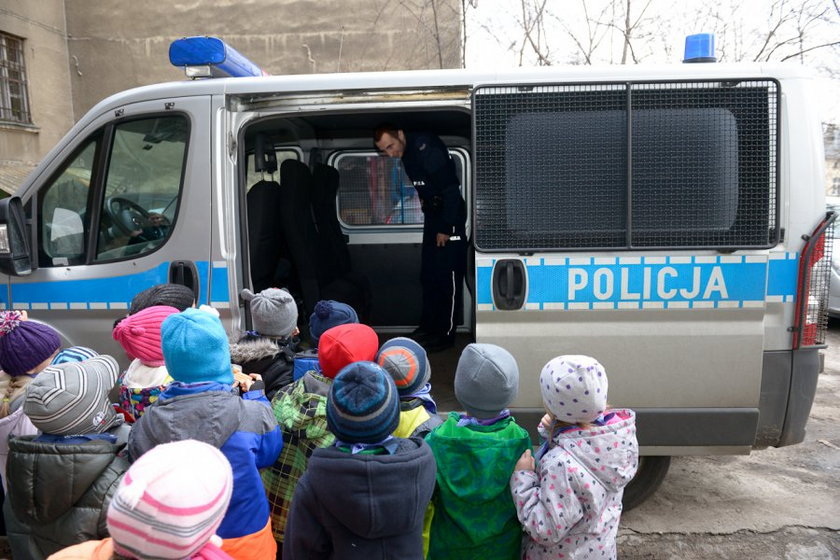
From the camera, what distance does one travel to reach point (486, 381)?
1.96 m

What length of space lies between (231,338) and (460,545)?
1.69 m

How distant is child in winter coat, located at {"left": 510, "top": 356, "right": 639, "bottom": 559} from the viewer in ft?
6.14

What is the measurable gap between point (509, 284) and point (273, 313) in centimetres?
108

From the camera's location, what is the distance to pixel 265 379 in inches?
111

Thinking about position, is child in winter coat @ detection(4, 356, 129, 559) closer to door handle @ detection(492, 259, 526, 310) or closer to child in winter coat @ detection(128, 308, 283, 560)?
child in winter coat @ detection(128, 308, 283, 560)

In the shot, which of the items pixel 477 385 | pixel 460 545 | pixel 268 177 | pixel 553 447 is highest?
pixel 268 177

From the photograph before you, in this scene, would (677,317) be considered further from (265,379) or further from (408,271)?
(408,271)

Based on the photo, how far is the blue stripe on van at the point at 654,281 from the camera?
2867mm

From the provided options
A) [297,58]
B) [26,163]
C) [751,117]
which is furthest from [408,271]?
[26,163]

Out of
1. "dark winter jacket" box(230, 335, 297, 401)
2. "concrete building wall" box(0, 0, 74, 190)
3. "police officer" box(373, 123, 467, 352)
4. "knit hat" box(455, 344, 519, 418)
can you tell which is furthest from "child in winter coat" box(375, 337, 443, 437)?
"concrete building wall" box(0, 0, 74, 190)

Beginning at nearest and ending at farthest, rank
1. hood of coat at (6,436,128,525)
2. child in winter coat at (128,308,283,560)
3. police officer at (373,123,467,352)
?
hood of coat at (6,436,128,525) < child in winter coat at (128,308,283,560) < police officer at (373,123,467,352)

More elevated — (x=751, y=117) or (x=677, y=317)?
(x=751, y=117)

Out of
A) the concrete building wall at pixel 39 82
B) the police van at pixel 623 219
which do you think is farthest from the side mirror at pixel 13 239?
the concrete building wall at pixel 39 82

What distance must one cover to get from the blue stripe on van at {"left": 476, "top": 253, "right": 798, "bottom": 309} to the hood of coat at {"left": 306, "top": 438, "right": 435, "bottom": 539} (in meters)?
1.33
